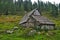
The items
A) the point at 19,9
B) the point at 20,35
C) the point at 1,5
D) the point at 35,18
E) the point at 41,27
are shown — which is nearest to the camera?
the point at 20,35

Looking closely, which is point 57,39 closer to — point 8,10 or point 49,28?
point 49,28

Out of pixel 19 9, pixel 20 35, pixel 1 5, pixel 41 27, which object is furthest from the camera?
pixel 19 9

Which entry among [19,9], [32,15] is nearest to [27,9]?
[19,9]

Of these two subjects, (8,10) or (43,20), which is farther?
(8,10)

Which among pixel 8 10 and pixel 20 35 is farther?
pixel 8 10

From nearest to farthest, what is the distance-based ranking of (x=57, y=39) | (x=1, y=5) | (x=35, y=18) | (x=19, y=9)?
(x=57, y=39), (x=35, y=18), (x=1, y=5), (x=19, y=9)

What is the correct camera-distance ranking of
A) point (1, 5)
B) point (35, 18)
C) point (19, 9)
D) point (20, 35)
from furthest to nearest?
point (19, 9)
point (1, 5)
point (35, 18)
point (20, 35)

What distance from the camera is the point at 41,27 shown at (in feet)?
153

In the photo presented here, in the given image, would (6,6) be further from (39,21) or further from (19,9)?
(39,21)

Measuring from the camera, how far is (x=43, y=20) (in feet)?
159

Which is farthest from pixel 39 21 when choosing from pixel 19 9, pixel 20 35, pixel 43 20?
pixel 19 9

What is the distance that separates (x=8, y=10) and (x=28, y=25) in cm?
6252

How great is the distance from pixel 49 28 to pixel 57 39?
13.4 m

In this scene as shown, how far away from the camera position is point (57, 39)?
34500mm
